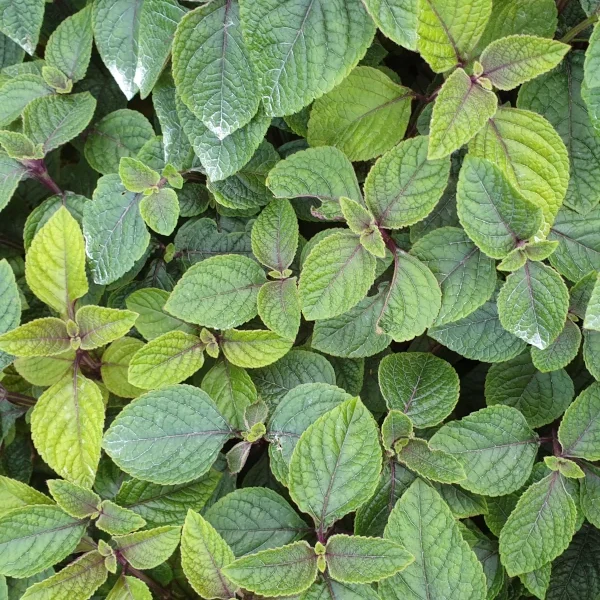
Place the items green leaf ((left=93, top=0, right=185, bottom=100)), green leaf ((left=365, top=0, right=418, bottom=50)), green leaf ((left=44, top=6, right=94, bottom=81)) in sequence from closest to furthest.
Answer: green leaf ((left=365, top=0, right=418, bottom=50)) → green leaf ((left=93, top=0, right=185, bottom=100)) → green leaf ((left=44, top=6, right=94, bottom=81))

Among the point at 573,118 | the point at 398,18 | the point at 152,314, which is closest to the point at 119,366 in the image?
the point at 152,314

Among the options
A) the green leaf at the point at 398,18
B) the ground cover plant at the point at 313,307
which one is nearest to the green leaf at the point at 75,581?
the ground cover plant at the point at 313,307

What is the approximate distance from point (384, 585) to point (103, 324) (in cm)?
64

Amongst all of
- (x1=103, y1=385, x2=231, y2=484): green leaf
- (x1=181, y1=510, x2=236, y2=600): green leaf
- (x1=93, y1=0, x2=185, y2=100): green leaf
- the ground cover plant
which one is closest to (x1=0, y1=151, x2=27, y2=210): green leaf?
the ground cover plant

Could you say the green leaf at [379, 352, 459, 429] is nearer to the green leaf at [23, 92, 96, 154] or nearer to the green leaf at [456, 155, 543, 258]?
the green leaf at [456, 155, 543, 258]

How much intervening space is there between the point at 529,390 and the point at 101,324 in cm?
80

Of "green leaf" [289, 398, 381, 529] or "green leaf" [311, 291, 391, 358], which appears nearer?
"green leaf" [289, 398, 381, 529]

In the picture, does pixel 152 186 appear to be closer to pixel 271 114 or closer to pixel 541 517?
pixel 271 114

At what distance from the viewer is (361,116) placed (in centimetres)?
116

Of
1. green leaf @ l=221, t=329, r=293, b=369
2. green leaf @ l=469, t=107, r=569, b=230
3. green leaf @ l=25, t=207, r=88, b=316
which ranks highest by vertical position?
green leaf @ l=469, t=107, r=569, b=230

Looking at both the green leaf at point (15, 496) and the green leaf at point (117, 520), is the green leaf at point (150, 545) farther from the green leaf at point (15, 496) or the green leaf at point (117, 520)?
the green leaf at point (15, 496)

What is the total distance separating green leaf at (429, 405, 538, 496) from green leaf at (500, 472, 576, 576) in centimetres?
4

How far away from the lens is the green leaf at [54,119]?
123 cm

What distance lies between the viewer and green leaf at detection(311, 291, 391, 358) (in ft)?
3.82
